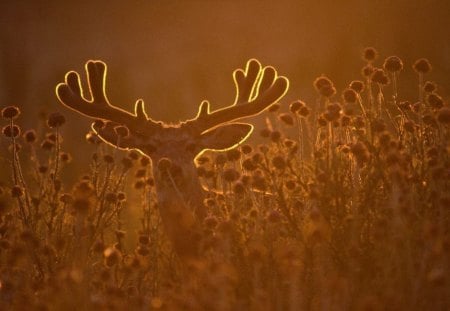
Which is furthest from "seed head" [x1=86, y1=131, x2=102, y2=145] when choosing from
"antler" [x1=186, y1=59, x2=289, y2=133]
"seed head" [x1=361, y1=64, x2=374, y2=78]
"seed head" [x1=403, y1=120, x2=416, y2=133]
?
"seed head" [x1=403, y1=120, x2=416, y2=133]

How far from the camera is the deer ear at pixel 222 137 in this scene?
7.49m

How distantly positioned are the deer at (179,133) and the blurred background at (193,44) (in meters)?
3.47

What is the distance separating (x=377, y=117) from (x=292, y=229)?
809mm

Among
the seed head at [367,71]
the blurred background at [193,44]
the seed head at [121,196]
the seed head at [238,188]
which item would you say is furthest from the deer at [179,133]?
the blurred background at [193,44]

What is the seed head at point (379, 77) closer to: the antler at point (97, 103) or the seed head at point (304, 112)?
the seed head at point (304, 112)

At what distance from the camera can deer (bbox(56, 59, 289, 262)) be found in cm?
687

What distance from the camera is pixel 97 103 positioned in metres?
7.84

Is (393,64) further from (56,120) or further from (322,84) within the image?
(56,120)

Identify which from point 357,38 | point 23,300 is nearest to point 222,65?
point 357,38

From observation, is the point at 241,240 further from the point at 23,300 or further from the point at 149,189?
the point at 23,300

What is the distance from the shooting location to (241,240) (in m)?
6.16

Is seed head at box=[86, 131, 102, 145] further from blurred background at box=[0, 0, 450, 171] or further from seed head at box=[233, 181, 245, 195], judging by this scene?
blurred background at box=[0, 0, 450, 171]

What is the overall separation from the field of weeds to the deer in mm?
105

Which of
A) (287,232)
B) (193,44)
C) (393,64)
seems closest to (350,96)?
(393,64)
